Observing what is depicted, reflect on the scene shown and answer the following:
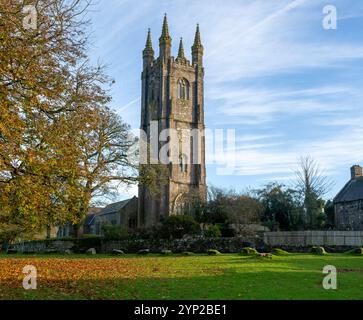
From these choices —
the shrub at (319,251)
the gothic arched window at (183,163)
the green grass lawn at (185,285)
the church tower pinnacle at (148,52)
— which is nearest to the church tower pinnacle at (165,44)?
the church tower pinnacle at (148,52)

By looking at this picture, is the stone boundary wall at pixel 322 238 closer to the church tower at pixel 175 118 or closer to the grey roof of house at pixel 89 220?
the church tower at pixel 175 118

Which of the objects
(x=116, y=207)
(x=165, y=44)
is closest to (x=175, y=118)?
(x=165, y=44)

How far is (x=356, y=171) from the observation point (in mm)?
53094

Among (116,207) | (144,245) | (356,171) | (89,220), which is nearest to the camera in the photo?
(144,245)

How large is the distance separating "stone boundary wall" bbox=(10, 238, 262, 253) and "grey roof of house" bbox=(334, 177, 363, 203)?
1908cm

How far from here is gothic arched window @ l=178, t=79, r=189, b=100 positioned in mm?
68250

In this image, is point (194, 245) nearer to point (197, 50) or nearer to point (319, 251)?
point (319, 251)

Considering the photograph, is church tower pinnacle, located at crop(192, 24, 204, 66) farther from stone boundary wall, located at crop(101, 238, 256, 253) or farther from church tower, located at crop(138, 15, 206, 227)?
stone boundary wall, located at crop(101, 238, 256, 253)

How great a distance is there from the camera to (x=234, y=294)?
11.1 m

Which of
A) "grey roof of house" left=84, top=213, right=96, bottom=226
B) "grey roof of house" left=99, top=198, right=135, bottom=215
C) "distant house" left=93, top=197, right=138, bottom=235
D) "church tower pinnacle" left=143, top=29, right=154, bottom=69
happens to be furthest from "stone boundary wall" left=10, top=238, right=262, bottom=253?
"grey roof of house" left=84, top=213, right=96, bottom=226

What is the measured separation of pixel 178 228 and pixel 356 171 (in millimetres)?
25381

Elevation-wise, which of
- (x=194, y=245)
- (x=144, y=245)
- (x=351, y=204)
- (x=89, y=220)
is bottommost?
(x=144, y=245)

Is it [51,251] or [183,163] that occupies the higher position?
[183,163]

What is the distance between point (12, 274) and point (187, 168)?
166 ft
